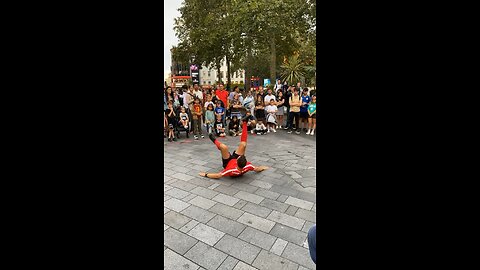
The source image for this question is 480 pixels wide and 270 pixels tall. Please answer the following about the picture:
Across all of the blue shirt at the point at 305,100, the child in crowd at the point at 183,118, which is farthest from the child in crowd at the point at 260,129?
the child in crowd at the point at 183,118

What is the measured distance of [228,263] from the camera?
2.83m

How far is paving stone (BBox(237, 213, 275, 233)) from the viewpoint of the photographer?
3570 millimetres

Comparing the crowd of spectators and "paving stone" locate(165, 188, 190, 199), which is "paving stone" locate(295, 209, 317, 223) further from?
the crowd of spectators

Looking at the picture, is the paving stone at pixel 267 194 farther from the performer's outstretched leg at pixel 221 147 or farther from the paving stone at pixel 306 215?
the performer's outstretched leg at pixel 221 147

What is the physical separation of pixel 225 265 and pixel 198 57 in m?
21.0

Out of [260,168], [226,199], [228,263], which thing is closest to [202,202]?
[226,199]

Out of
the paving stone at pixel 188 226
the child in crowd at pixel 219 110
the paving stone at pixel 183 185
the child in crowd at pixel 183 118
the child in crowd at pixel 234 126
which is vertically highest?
the child in crowd at pixel 219 110

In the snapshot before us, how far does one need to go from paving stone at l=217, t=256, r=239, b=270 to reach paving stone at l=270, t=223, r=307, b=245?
71cm

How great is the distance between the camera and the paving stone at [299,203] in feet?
13.8

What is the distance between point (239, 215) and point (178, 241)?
3.14ft

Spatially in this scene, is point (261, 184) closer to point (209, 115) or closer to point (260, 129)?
point (209, 115)

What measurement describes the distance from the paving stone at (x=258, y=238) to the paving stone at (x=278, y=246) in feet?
0.15

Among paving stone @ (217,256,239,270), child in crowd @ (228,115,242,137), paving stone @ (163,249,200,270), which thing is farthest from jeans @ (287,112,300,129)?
paving stone @ (163,249,200,270)
